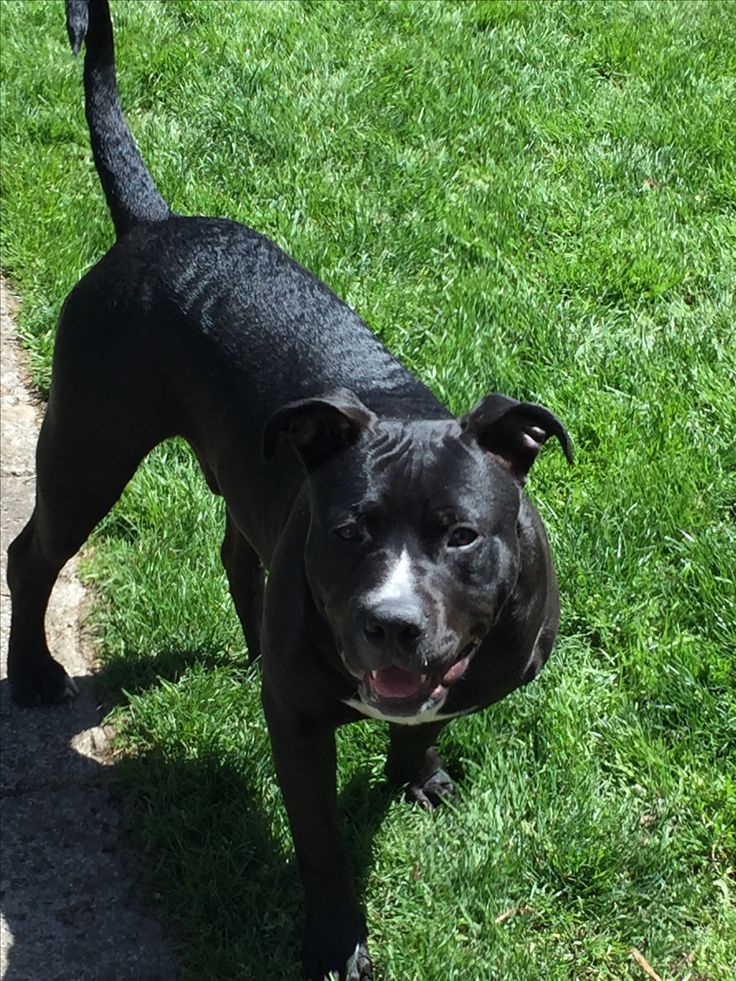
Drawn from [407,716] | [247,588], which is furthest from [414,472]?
[247,588]

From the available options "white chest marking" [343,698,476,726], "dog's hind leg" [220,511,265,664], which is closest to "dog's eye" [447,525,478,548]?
"white chest marking" [343,698,476,726]

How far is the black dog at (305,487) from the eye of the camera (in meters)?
2.99

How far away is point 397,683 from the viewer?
2980 millimetres

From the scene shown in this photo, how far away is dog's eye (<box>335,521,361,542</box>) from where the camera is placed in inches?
119

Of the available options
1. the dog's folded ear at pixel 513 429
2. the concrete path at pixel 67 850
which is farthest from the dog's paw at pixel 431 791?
the dog's folded ear at pixel 513 429

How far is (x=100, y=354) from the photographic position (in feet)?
12.3

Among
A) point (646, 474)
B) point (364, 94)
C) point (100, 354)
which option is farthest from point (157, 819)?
point (364, 94)

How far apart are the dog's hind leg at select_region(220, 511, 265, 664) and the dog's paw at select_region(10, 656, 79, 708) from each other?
0.59 meters

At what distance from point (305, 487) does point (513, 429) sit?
0.58m

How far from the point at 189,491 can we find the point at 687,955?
2.30 m

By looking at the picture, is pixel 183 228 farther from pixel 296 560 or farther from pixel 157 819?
pixel 157 819

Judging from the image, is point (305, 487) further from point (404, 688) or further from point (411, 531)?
point (404, 688)

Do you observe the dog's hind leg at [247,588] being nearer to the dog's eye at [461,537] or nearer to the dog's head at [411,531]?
the dog's head at [411,531]

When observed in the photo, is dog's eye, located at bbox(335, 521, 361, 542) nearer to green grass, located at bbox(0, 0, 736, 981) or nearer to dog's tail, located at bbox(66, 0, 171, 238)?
green grass, located at bbox(0, 0, 736, 981)
